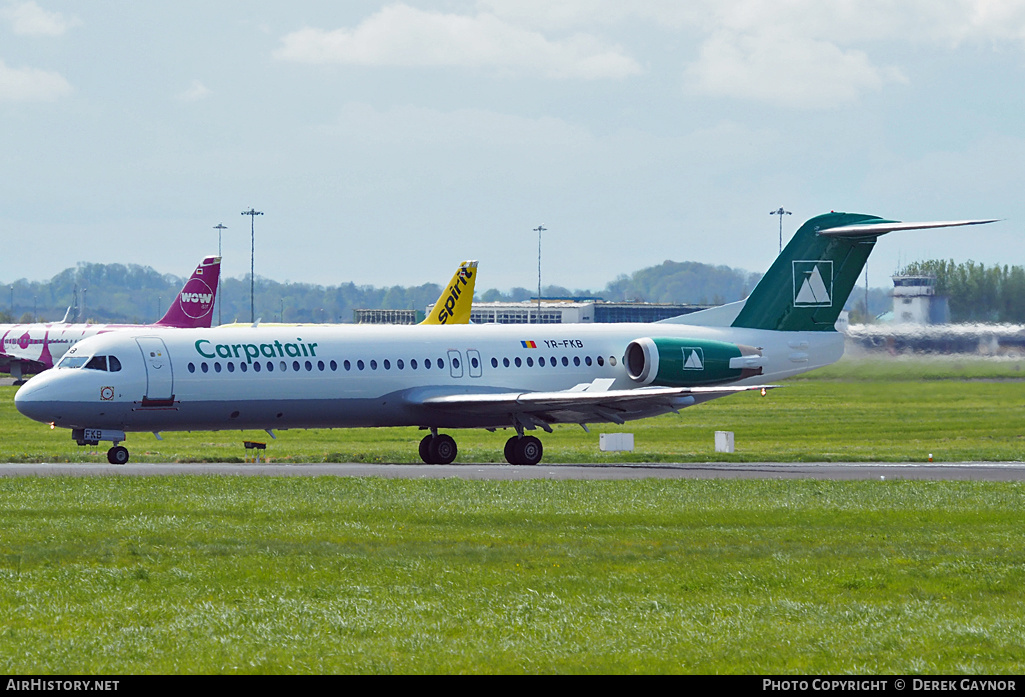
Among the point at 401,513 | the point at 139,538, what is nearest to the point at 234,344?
the point at 401,513

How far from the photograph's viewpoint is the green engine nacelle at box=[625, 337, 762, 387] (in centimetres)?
4034

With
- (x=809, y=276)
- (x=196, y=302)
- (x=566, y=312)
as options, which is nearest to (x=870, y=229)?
(x=809, y=276)

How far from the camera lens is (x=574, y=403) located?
3822cm

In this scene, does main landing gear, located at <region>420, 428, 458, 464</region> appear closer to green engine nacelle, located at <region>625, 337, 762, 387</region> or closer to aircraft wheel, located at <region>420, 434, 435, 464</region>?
aircraft wheel, located at <region>420, 434, 435, 464</region>

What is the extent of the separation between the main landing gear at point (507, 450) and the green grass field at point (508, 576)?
30.6 ft

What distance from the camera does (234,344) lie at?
3647 centimetres

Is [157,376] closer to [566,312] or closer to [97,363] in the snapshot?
[97,363]

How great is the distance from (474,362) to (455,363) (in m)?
0.61

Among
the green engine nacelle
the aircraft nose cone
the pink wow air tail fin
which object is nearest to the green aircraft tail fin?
the green engine nacelle

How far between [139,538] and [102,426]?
15.3 meters

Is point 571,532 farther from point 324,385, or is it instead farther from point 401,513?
point 324,385

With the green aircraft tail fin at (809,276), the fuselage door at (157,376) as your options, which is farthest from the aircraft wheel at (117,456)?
the green aircraft tail fin at (809,276)

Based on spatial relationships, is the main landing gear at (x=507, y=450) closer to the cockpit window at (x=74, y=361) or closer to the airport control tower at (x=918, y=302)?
the cockpit window at (x=74, y=361)

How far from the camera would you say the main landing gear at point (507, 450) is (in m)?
39.3
